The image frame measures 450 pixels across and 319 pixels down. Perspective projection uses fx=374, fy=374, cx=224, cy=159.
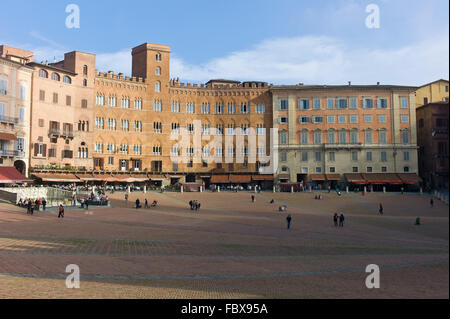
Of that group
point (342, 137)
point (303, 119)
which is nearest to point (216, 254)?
point (303, 119)

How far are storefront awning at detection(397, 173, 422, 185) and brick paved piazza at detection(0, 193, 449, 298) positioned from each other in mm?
28273

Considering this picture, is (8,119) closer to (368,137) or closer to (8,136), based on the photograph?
(8,136)

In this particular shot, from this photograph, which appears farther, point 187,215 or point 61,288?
point 187,215

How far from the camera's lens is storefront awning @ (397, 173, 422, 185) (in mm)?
64250

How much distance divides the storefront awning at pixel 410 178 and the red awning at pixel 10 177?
5900 cm

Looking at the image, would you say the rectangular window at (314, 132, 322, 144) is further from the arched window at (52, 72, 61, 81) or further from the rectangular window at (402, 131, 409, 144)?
the arched window at (52, 72, 61, 81)

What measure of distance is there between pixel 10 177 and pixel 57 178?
7.98 metres

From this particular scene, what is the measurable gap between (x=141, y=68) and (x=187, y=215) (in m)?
43.1

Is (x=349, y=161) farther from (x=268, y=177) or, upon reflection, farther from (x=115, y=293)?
(x=115, y=293)

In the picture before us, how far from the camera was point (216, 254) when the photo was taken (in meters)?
20.1

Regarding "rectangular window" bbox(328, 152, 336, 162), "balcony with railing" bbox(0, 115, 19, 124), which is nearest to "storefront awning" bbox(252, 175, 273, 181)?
"rectangular window" bbox(328, 152, 336, 162)

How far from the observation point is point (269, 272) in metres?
16.4

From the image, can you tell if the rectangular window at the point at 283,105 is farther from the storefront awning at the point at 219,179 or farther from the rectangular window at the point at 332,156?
the storefront awning at the point at 219,179
